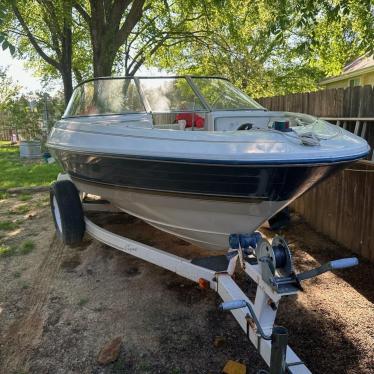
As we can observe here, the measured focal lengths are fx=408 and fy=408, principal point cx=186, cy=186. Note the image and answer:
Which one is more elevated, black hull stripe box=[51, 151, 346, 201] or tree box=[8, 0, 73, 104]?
tree box=[8, 0, 73, 104]

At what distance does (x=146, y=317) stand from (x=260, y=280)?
3.85ft

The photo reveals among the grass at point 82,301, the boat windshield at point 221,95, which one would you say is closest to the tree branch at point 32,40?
the boat windshield at point 221,95

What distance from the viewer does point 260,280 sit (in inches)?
97.4

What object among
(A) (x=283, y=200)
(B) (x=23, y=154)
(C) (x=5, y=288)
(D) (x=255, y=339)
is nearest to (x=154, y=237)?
(C) (x=5, y=288)

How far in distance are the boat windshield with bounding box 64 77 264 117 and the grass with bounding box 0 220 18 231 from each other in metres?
2.04

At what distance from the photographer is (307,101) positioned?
5535 mm

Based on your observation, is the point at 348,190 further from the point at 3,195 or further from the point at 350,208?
the point at 3,195

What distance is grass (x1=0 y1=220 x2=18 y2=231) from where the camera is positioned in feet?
17.9

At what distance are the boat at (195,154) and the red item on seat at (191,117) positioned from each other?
12mm

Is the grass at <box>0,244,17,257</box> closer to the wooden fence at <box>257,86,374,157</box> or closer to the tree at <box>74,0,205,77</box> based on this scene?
the wooden fence at <box>257,86,374,157</box>

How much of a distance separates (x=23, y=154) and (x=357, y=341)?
12.2m

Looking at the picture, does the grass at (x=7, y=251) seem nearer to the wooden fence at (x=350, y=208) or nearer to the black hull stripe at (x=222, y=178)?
the black hull stripe at (x=222, y=178)

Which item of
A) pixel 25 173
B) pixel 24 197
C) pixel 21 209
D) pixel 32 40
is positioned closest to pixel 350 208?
pixel 21 209

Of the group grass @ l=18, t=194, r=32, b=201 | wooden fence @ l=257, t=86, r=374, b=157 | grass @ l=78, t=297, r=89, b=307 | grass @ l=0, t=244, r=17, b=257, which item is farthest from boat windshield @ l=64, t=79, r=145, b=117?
grass @ l=18, t=194, r=32, b=201
